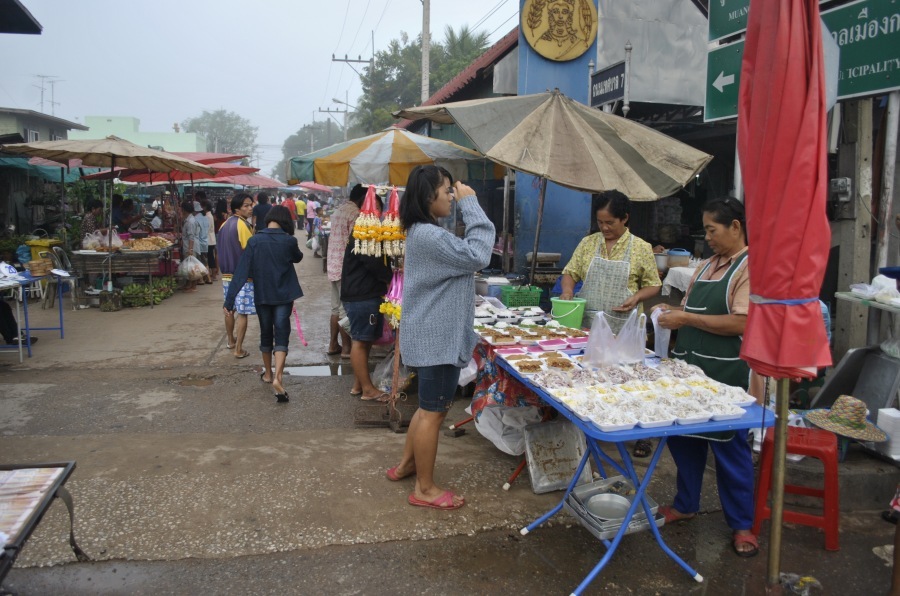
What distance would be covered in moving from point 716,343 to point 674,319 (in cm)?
28

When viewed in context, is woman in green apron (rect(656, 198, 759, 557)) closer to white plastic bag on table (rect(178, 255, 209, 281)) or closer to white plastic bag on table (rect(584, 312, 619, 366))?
white plastic bag on table (rect(584, 312, 619, 366))

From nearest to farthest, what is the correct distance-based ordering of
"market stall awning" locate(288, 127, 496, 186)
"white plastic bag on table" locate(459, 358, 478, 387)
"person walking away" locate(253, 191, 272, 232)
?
1. "white plastic bag on table" locate(459, 358, 478, 387)
2. "market stall awning" locate(288, 127, 496, 186)
3. "person walking away" locate(253, 191, 272, 232)

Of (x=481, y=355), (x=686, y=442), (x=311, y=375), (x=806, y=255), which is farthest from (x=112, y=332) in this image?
(x=806, y=255)

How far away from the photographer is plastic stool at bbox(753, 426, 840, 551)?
338 centimetres

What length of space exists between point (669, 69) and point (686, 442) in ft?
23.3

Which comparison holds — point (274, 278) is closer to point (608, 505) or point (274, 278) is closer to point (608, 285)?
point (608, 285)

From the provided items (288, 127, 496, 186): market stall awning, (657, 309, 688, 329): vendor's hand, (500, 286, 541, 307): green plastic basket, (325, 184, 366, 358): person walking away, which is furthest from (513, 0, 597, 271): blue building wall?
(657, 309, 688, 329): vendor's hand

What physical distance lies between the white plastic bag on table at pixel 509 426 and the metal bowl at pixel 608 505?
95cm

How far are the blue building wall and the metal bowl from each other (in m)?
4.77

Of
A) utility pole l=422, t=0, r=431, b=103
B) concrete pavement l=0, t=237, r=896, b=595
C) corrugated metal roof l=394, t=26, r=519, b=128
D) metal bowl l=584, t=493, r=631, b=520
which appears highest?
utility pole l=422, t=0, r=431, b=103

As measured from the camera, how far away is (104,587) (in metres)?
2.94

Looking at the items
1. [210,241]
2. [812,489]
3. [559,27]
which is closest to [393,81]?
[210,241]

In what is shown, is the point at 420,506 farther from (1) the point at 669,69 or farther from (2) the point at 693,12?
(2) the point at 693,12

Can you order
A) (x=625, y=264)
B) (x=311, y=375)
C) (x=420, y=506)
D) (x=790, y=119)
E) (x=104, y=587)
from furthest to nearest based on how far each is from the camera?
(x=311, y=375)
(x=625, y=264)
(x=420, y=506)
(x=104, y=587)
(x=790, y=119)
